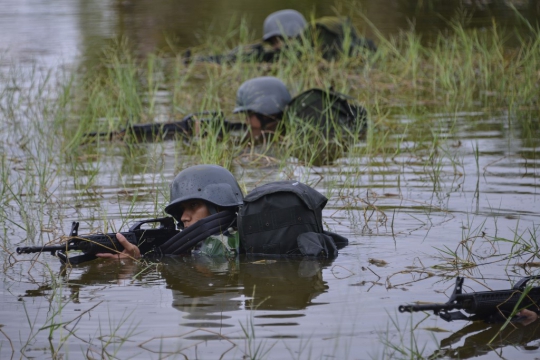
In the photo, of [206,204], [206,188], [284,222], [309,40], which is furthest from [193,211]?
[309,40]

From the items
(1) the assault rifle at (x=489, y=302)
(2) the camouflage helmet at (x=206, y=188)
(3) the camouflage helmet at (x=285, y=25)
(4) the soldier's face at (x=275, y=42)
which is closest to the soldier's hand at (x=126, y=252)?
(2) the camouflage helmet at (x=206, y=188)

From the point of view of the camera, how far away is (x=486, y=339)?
160 inches

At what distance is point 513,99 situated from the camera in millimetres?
9625

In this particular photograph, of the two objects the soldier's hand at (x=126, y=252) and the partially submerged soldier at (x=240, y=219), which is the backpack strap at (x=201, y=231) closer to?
the partially submerged soldier at (x=240, y=219)

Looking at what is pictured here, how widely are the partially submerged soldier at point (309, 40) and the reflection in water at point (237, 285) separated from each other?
6.93 meters

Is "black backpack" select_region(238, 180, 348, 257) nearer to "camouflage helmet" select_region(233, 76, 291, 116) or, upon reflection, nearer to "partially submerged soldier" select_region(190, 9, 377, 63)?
"camouflage helmet" select_region(233, 76, 291, 116)

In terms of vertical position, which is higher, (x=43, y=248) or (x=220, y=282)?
(x=43, y=248)

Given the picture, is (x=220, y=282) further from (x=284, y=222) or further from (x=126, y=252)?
(x=126, y=252)

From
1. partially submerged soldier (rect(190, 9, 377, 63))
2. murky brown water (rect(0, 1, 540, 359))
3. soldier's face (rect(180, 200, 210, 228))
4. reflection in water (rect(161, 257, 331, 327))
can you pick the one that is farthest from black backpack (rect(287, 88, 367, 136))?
reflection in water (rect(161, 257, 331, 327))

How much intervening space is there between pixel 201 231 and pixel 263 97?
168 inches

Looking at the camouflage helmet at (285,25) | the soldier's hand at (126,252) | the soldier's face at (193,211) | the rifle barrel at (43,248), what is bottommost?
the soldier's hand at (126,252)

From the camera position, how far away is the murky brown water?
13.4 ft

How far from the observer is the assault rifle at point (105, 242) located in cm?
Result: 521

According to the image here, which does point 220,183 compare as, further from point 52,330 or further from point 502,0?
point 502,0
